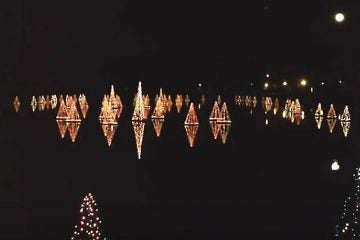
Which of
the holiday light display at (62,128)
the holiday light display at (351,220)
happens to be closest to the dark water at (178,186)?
the holiday light display at (62,128)

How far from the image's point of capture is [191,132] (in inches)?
889

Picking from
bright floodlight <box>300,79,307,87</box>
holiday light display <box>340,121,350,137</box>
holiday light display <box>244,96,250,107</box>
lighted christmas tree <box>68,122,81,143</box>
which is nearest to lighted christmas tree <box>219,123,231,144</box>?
holiday light display <box>340,121,350,137</box>

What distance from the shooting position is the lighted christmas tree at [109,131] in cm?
1945

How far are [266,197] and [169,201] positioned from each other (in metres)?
1.33

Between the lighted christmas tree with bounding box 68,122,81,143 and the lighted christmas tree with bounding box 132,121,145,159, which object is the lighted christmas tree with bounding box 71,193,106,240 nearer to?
the lighted christmas tree with bounding box 132,121,145,159

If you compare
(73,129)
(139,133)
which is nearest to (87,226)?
(139,133)

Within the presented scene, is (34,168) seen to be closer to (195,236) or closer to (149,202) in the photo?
(149,202)

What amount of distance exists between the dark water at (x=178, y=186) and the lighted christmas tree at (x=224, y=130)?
23.3 inches

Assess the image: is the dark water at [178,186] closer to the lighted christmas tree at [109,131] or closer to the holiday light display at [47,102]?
the lighted christmas tree at [109,131]

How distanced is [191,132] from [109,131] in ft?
6.74

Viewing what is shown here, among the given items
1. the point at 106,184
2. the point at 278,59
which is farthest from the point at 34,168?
the point at 278,59

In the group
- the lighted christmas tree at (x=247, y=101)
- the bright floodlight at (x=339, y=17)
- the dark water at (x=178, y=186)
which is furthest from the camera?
the lighted christmas tree at (x=247, y=101)

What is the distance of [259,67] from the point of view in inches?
2053

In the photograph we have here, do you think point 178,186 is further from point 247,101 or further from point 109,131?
point 247,101
